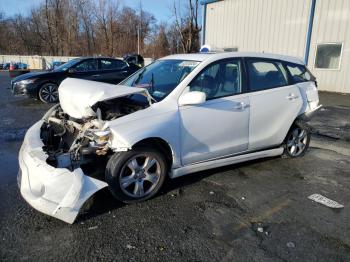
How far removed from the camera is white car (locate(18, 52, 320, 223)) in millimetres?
3076

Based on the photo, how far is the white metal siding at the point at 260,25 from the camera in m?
14.2

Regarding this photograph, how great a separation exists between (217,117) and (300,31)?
12.6m

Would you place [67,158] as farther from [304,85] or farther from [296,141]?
[304,85]

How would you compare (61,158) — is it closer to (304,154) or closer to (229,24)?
(304,154)

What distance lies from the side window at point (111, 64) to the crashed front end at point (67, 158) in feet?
22.0

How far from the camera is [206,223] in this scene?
10.1 feet

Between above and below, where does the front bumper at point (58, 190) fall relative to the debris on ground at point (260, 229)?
above

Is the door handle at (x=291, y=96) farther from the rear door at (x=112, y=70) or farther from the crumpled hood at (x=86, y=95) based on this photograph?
the rear door at (x=112, y=70)

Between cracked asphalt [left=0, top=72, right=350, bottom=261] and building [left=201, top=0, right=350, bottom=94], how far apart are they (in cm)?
1052

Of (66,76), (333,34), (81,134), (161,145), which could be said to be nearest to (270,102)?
(161,145)

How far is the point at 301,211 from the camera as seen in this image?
132 inches

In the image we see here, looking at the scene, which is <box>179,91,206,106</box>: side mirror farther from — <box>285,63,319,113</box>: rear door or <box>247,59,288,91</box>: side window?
<box>285,63,319,113</box>: rear door

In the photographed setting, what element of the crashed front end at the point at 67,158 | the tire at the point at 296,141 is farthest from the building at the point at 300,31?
the crashed front end at the point at 67,158

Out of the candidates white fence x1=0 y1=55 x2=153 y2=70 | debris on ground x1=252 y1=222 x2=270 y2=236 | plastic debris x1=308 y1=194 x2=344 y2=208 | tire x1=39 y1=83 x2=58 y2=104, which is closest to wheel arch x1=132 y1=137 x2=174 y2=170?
debris on ground x1=252 y1=222 x2=270 y2=236
